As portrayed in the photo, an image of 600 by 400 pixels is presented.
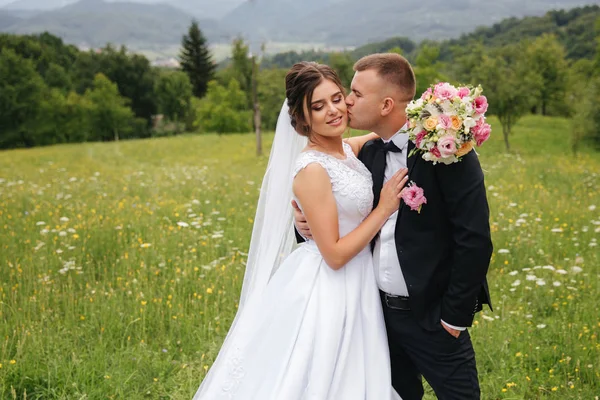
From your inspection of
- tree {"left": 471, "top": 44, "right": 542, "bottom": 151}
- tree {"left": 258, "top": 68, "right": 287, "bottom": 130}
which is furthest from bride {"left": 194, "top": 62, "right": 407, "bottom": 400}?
tree {"left": 258, "top": 68, "right": 287, "bottom": 130}

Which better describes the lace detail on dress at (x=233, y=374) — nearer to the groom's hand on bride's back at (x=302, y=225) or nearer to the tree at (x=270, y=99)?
the groom's hand on bride's back at (x=302, y=225)

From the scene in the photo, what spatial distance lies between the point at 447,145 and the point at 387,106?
0.77 m

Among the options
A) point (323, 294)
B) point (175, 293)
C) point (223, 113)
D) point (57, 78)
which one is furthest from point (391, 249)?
point (57, 78)

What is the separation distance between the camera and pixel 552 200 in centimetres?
965

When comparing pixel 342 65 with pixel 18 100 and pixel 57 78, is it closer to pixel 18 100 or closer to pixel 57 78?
pixel 57 78

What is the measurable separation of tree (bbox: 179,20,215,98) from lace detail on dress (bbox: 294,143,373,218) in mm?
82486

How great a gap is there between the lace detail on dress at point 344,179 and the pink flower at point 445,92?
0.83 meters

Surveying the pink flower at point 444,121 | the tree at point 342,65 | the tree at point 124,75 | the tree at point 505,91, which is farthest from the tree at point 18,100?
the pink flower at point 444,121

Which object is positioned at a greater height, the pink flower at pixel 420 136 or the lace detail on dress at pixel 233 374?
the pink flower at pixel 420 136

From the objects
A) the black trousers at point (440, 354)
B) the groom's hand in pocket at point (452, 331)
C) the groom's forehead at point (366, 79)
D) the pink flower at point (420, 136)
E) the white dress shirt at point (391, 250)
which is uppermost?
the groom's forehead at point (366, 79)

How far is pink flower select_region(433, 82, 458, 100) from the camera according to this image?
8.29 ft

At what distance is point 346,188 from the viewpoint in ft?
10.3

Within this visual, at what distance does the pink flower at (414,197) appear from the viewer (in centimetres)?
266

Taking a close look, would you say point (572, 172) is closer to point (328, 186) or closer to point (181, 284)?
point (181, 284)
